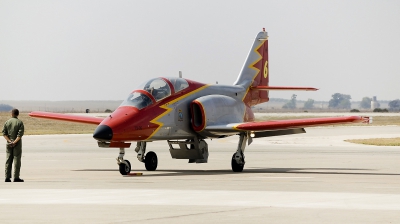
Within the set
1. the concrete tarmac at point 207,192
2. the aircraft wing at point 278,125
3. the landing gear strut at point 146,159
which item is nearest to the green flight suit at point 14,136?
the concrete tarmac at point 207,192

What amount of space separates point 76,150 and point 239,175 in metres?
17.7

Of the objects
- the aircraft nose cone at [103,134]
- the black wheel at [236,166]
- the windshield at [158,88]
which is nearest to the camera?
the aircraft nose cone at [103,134]

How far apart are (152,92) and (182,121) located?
5.71 feet

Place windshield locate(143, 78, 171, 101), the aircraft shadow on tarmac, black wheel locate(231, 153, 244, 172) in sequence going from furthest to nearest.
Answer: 1. black wheel locate(231, 153, 244, 172)
2. windshield locate(143, 78, 171, 101)
3. the aircraft shadow on tarmac

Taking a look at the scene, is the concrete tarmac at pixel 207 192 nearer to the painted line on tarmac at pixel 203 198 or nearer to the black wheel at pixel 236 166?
the painted line on tarmac at pixel 203 198

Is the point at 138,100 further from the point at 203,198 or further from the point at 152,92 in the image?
the point at 203,198

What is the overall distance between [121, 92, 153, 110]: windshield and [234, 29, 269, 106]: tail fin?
706cm

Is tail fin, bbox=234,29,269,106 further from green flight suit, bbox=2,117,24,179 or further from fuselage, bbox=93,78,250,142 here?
green flight suit, bbox=2,117,24,179

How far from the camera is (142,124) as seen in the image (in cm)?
2503

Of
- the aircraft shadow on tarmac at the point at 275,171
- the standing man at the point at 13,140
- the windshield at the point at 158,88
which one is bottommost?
the aircraft shadow on tarmac at the point at 275,171

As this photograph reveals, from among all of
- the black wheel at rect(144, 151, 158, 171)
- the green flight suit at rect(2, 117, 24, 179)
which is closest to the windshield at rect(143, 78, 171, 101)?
the black wheel at rect(144, 151, 158, 171)

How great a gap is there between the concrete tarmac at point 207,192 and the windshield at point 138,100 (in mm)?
2119

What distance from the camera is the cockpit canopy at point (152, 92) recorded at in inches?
1003

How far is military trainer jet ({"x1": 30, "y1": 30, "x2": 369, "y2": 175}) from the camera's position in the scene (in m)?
24.6
